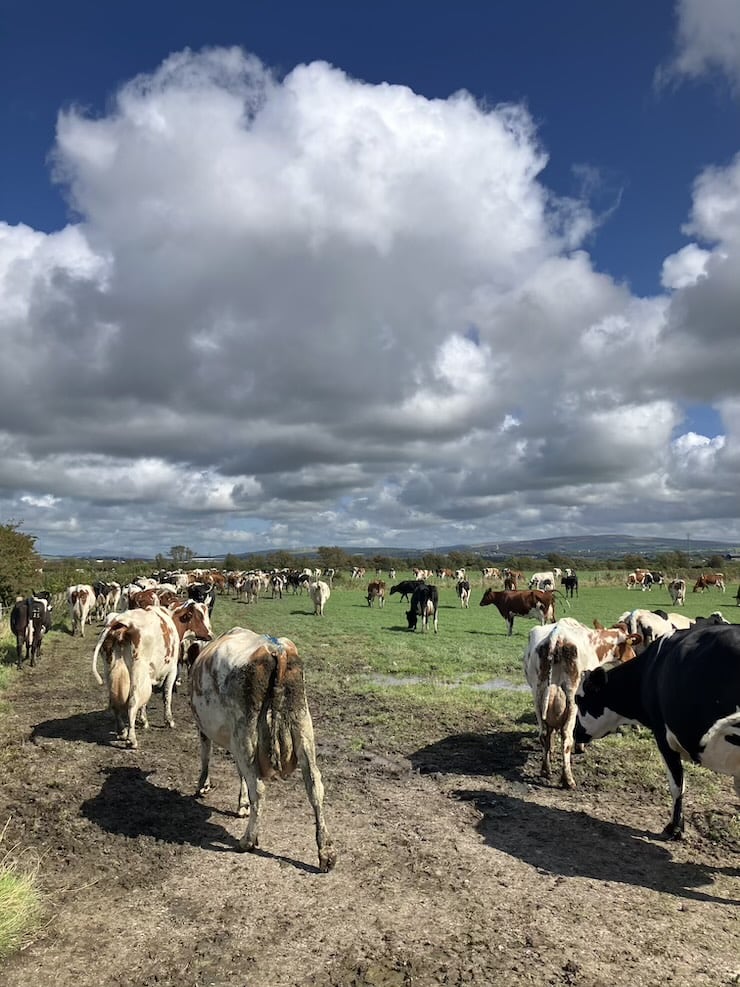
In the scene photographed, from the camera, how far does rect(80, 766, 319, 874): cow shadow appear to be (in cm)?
658

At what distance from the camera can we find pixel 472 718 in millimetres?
11828

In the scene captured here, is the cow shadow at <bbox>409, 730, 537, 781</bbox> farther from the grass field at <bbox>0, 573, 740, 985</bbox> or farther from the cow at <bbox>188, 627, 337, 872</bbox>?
the cow at <bbox>188, 627, 337, 872</bbox>

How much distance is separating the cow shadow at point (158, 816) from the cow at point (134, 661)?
1728mm

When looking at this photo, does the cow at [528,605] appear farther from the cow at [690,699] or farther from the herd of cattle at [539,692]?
the cow at [690,699]

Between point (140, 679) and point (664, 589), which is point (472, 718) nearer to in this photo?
point (140, 679)

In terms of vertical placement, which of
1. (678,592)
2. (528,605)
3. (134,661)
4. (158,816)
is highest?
(134,661)

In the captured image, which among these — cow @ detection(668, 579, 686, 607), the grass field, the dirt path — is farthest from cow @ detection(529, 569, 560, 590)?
the dirt path

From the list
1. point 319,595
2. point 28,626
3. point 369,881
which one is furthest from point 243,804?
point 319,595

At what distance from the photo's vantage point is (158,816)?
7203mm

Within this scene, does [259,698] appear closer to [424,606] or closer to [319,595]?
[424,606]

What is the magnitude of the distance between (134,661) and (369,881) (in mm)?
5911

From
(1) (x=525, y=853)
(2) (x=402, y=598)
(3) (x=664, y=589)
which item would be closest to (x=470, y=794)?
(1) (x=525, y=853)

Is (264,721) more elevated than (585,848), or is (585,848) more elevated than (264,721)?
(264,721)

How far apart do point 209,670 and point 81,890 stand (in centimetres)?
231
